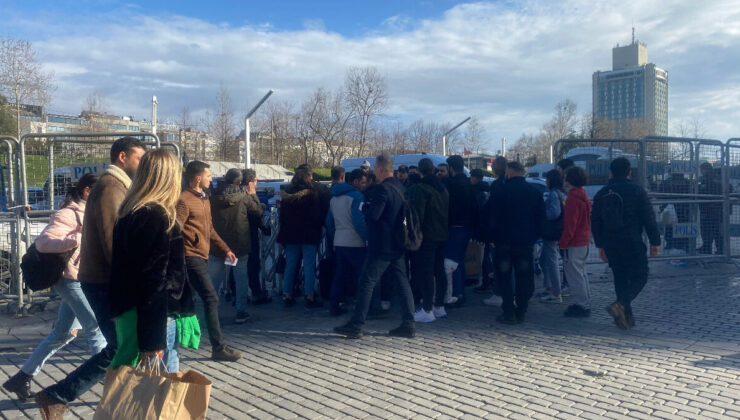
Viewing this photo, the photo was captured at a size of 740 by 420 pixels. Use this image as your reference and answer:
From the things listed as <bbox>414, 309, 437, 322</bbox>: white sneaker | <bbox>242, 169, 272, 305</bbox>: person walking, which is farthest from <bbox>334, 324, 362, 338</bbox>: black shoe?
<bbox>242, 169, 272, 305</bbox>: person walking

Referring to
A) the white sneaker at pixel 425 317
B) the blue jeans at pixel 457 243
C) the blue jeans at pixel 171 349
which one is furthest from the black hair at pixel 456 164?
the blue jeans at pixel 171 349

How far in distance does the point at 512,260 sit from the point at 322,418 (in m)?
3.69

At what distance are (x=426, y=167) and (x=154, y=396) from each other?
488 cm

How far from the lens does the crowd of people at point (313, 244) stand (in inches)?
129

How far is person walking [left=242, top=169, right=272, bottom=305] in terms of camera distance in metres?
7.49

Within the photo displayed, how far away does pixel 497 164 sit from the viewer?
8.16m

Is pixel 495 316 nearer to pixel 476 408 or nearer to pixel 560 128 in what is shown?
pixel 476 408

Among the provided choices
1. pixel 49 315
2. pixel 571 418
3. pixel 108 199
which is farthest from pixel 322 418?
pixel 49 315

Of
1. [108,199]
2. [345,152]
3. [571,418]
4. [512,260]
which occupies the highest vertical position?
[345,152]

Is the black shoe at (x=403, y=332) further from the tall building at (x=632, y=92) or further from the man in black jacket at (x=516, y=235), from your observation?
the tall building at (x=632, y=92)

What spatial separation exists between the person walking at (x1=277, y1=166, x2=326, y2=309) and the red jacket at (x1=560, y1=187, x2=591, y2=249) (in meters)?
3.22

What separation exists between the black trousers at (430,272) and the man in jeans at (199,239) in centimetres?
244

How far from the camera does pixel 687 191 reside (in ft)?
35.7

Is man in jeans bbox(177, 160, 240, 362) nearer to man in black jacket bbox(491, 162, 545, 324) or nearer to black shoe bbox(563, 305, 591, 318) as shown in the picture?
man in black jacket bbox(491, 162, 545, 324)
